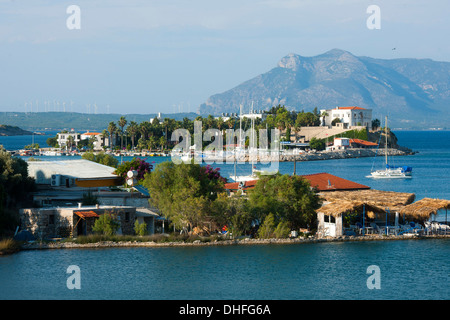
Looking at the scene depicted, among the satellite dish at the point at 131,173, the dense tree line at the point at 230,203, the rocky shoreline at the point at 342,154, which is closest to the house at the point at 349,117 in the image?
the rocky shoreline at the point at 342,154

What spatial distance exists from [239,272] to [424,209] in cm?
1231

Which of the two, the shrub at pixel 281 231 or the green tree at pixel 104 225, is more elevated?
the green tree at pixel 104 225

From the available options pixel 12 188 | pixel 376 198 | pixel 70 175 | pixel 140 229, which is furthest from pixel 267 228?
pixel 12 188

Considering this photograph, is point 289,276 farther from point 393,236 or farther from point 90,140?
point 90,140

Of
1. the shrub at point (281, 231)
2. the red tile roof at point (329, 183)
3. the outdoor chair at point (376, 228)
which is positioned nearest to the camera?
the shrub at point (281, 231)

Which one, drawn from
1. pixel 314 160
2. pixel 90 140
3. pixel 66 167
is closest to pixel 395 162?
pixel 314 160

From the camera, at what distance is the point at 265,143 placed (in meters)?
134

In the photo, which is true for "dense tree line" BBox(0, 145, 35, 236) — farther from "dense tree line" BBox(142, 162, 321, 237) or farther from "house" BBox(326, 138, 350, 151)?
"house" BBox(326, 138, 350, 151)

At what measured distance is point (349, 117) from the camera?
155500 millimetres

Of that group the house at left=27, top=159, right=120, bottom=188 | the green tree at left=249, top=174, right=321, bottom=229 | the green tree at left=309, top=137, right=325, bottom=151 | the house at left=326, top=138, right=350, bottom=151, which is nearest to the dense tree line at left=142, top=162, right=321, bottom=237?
the green tree at left=249, top=174, right=321, bottom=229

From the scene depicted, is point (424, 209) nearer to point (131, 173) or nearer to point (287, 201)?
point (287, 201)

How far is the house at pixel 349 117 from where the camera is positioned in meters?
155

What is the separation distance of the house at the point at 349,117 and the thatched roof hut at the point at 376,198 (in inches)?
4523

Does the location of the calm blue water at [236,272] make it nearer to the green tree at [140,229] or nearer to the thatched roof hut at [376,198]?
the green tree at [140,229]
